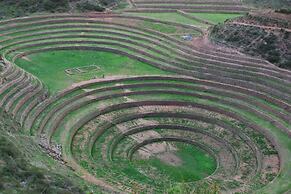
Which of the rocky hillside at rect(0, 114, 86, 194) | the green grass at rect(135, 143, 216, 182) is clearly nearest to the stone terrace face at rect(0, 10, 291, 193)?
the green grass at rect(135, 143, 216, 182)

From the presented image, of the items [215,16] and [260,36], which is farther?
[215,16]

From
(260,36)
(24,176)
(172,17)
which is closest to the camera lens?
(24,176)

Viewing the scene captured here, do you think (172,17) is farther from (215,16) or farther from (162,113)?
(162,113)

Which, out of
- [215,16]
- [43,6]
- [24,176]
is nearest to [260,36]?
[215,16]

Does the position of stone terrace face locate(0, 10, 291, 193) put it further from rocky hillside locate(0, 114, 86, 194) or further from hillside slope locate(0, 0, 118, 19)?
hillside slope locate(0, 0, 118, 19)

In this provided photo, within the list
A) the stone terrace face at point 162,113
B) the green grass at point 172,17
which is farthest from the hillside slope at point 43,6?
the stone terrace face at point 162,113

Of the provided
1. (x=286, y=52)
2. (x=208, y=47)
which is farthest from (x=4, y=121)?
(x=286, y=52)

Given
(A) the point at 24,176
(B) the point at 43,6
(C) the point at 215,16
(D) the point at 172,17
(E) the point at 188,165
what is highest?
(C) the point at 215,16
